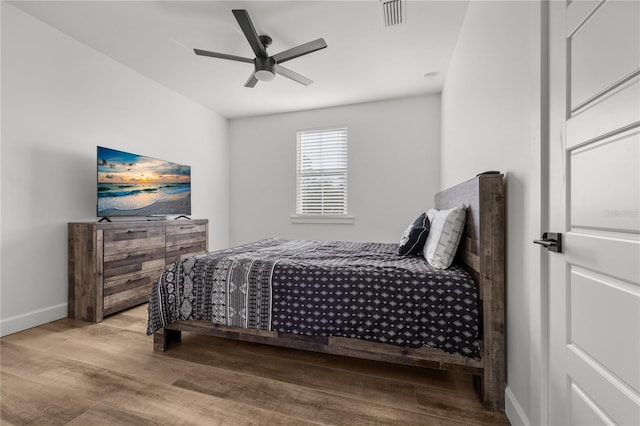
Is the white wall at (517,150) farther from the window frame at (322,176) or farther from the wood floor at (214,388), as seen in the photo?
the window frame at (322,176)

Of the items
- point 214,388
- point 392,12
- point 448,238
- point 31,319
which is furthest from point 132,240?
point 392,12

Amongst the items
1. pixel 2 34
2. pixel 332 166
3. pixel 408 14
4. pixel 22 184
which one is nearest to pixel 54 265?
pixel 22 184

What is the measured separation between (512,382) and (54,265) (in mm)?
3713

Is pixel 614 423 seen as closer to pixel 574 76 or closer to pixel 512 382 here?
pixel 512 382

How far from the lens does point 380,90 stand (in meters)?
3.94

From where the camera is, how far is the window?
4.56 metres

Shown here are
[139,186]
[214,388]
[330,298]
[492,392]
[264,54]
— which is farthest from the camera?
[139,186]

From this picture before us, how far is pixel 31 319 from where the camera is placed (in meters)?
2.42

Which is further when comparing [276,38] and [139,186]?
[139,186]

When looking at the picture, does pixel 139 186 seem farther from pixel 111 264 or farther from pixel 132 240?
pixel 111 264

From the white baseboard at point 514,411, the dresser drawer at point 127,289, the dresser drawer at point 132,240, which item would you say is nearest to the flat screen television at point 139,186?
the dresser drawer at point 132,240

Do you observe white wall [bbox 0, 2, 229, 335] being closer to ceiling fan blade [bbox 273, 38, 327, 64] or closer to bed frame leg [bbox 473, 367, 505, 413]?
ceiling fan blade [bbox 273, 38, 327, 64]

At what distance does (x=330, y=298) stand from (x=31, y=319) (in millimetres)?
2735

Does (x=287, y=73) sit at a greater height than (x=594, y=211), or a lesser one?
greater
